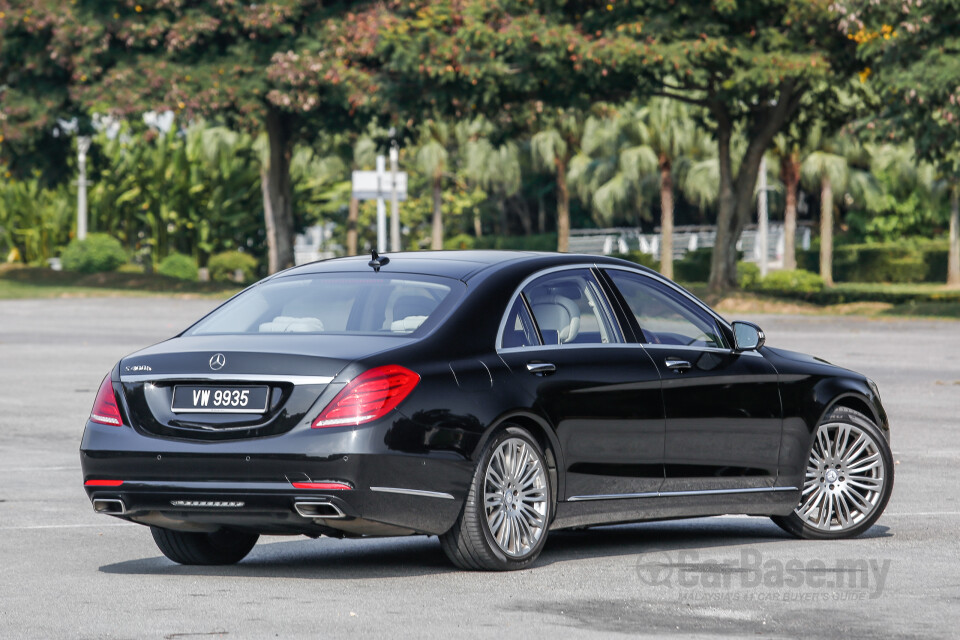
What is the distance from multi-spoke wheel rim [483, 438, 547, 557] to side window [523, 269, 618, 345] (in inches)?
24.8

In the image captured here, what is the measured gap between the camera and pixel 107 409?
25.1 ft

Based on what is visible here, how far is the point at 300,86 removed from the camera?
41625 mm

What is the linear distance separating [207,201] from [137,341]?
33068 mm

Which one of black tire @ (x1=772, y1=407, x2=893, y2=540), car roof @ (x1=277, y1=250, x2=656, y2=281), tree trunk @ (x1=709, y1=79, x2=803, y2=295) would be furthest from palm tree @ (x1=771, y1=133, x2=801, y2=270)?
car roof @ (x1=277, y1=250, x2=656, y2=281)

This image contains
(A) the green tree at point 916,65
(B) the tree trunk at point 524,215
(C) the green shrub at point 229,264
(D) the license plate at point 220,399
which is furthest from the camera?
(B) the tree trunk at point 524,215

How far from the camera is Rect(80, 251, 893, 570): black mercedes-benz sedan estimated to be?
721 cm

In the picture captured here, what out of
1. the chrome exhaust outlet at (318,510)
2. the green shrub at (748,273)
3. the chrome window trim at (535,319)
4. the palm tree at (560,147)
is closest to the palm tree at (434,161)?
the palm tree at (560,147)

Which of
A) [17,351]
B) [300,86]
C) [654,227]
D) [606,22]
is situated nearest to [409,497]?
[17,351]

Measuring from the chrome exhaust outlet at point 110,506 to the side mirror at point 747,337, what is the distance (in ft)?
10.3

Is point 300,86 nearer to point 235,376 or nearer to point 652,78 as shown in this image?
point 652,78

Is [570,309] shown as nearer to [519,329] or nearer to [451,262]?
[519,329]

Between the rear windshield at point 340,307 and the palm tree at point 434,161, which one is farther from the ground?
the palm tree at point 434,161

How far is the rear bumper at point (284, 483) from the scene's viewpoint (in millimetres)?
7129

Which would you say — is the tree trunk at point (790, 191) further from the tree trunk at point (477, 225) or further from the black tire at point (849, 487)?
the black tire at point (849, 487)
